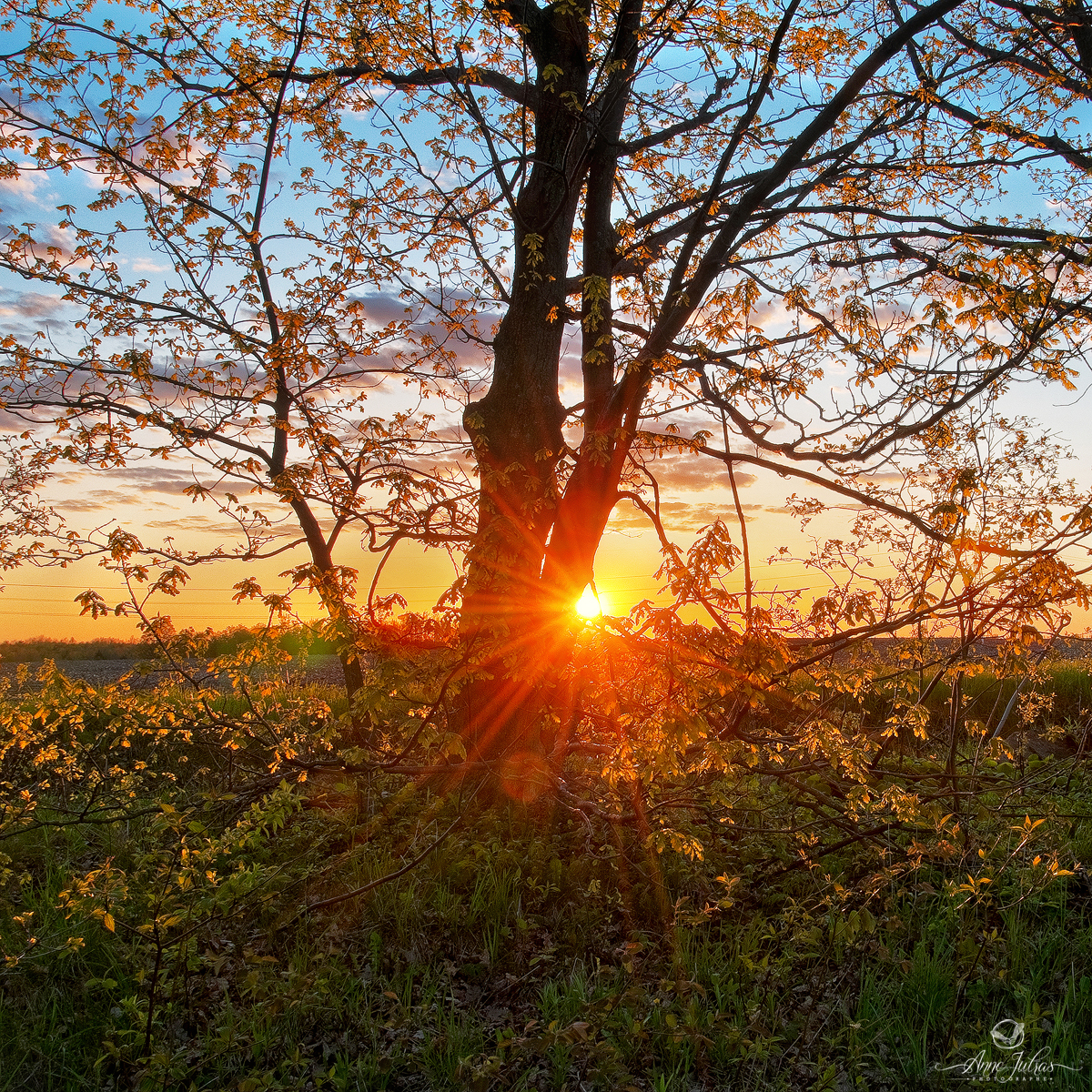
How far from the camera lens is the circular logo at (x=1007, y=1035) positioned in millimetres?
3549

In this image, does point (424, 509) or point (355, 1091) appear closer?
point (355, 1091)

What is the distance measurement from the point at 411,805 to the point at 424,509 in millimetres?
2943

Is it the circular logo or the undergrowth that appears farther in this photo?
the undergrowth

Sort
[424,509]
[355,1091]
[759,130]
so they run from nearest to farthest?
1. [355,1091]
2. [424,509]
3. [759,130]

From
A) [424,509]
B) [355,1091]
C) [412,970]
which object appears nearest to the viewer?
[355,1091]

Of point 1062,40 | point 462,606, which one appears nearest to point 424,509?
point 462,606

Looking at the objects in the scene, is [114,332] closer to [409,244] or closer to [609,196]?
[409,244]

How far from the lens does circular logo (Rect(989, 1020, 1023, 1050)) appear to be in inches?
140

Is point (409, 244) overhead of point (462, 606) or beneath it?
overhead

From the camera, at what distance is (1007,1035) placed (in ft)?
12.2

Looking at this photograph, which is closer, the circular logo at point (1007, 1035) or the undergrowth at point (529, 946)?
the circular logo at point (1007, 1035)

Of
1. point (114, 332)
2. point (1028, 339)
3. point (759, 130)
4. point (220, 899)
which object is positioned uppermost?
point (759, 130)

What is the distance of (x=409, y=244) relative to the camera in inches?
280

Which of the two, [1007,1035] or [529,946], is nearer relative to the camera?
[1007,1035]
